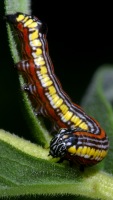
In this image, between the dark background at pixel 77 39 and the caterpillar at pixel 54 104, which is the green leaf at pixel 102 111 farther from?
the dark background at pixel 77 39

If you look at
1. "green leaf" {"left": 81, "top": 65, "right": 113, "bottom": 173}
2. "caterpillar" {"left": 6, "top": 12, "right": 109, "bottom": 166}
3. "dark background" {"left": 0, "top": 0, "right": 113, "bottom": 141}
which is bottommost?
"dark background" {"left": 0, "top": 0, "right": 113, "bottom": 141}

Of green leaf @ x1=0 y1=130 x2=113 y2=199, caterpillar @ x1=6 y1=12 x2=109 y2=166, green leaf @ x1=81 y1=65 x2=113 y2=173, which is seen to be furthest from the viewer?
green leaf @ x1=81 y1=65 x2=113 y2=173

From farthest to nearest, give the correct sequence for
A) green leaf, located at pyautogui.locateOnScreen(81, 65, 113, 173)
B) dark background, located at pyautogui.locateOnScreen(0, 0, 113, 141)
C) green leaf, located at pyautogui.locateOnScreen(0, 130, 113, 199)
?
dark background, located at pyautogui.locateOnScreen(0, 0, 113, 141), green leaf, located at pyautogui.locateOnScreen(81, 65, 113, 173), green leaf, located at pyautogui.locateOnScreen(0, 130, 113, 199)

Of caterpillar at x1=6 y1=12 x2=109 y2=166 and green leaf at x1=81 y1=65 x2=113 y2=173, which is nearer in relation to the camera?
caterpillar at x1=6 y1=12 x2=109 y2=166

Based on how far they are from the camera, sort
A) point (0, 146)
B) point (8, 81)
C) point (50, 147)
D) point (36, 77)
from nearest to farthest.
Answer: point (0, 146)
point (50, 147)
point (36, 77)
point (8, 81)

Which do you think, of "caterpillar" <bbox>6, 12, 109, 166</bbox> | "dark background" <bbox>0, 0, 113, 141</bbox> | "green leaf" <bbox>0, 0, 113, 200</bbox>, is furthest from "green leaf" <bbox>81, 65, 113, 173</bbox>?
"dark background" <bbox>0, 0, 113, 141</bbox>

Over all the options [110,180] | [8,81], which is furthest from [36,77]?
[8,81]

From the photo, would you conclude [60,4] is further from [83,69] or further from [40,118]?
[40,118]

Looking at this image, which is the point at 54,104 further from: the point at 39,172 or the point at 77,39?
the point at 77,39

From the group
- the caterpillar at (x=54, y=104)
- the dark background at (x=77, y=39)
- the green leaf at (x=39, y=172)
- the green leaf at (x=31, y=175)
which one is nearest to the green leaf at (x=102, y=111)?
the green leaf at (x=39, y=172)

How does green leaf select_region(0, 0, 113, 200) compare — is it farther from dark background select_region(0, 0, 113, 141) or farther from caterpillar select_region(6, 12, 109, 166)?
dark background select_region(0, 0, 113, 141)
